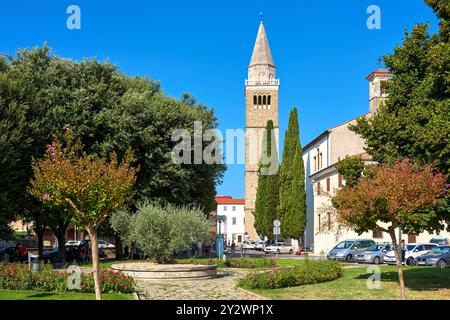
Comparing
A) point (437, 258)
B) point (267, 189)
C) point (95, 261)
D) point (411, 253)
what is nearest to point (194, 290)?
point (95, 261)

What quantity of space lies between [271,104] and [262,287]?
247 ft

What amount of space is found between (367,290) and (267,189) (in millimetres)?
52336

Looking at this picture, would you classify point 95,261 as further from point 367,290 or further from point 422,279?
point 422,279

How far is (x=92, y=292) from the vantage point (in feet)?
58.8

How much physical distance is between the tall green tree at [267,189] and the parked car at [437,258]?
35.8 metres

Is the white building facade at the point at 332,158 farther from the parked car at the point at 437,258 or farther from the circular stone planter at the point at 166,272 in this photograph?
the circular stone planter at the point at 166,272

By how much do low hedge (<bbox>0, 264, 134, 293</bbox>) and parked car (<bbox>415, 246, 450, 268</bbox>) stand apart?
21.5 m

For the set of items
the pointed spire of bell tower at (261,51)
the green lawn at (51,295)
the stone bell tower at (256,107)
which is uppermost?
the pointed spire of bell tower at (261,51)

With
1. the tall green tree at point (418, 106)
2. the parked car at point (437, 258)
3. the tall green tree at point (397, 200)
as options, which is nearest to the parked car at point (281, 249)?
the parked car at point (437, 258)

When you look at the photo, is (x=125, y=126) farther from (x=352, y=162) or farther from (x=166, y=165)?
(x=352, y=162)

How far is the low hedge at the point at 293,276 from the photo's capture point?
1959 cm

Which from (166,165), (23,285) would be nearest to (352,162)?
(23,285)

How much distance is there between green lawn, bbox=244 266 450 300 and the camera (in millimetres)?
16984

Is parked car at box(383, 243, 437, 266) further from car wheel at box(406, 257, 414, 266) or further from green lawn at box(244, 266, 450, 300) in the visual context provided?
green lawn at box(244, 266, 450, 300)
